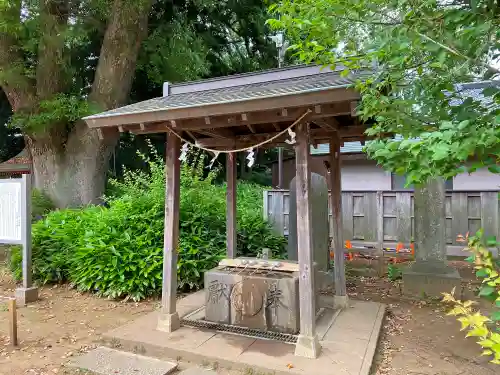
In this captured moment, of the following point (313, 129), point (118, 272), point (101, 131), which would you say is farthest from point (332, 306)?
point (101, 131)

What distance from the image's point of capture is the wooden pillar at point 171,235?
440 cm

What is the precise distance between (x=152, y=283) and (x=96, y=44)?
29.4ft

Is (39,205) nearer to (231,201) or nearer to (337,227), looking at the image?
(231,201)

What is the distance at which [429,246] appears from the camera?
240 inches

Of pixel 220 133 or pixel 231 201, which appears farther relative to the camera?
pixel 231 201

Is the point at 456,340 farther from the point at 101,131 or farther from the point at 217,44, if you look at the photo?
the point at 217,44

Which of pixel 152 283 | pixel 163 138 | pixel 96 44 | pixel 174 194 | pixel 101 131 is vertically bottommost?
pixel 152 283

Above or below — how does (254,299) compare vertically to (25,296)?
above

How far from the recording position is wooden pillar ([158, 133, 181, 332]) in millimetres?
4402

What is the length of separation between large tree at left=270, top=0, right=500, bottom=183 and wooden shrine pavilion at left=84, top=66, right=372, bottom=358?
55 cm

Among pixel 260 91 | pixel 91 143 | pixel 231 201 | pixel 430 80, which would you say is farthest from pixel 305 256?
pixel 91 143

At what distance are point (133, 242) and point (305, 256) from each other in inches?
136

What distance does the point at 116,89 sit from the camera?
9.34 metres

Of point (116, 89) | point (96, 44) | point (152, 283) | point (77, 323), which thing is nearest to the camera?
point (77, 323)
